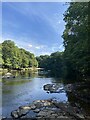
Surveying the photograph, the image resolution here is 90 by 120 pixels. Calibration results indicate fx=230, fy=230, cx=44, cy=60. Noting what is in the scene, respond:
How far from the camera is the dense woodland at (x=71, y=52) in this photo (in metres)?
20.8

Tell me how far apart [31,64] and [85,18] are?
10986cm

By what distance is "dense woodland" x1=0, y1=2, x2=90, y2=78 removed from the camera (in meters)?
20.8

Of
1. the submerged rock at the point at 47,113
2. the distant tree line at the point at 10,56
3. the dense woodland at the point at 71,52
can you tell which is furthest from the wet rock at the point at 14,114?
the distant tree line at the point at 10,56

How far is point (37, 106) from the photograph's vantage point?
67.2ft

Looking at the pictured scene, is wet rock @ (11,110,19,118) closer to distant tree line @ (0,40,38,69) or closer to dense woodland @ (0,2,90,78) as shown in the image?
dense woodland @ (0,2,90,78)

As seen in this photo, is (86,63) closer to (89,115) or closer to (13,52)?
(89,115)

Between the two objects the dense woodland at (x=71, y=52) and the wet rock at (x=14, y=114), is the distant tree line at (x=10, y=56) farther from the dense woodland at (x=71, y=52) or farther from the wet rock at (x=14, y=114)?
the wet rock at (x=14, y=114)

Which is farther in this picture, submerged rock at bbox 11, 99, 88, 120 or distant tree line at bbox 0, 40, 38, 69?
distant tree line at bbox 0, 40, 38, 69

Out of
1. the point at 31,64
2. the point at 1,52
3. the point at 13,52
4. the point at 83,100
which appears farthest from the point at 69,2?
the point at 31,64

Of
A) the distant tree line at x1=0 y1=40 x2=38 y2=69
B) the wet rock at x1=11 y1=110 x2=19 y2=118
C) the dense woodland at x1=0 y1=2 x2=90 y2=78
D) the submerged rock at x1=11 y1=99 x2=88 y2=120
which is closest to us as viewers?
the submerged rock at x1=11 y1=99 x2=88 y2=120

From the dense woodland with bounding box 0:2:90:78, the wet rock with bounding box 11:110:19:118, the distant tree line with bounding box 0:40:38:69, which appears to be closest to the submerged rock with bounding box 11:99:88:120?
the wet rock with bounding box 11:110:19:118

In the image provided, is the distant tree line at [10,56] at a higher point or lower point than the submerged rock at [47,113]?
higher

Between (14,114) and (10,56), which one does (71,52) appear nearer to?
(14,114)

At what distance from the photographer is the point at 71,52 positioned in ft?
107
